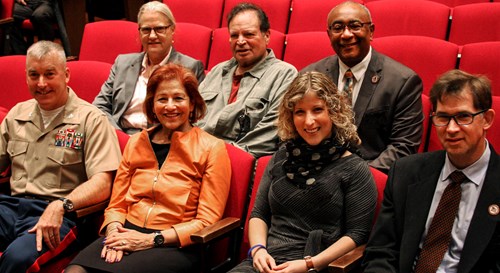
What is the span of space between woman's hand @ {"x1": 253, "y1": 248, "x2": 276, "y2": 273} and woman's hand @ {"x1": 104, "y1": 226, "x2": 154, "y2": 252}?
0.31m

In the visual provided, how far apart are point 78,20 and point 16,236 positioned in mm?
2417

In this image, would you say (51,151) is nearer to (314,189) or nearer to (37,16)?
(314,189)

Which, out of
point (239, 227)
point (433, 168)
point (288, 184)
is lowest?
point (239, 227)

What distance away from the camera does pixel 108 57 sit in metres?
3.05

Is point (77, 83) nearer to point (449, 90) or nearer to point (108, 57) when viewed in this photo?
point (108, 57)

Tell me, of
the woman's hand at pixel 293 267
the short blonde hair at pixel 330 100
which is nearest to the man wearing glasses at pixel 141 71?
the short blonde hair at pixel 330 100

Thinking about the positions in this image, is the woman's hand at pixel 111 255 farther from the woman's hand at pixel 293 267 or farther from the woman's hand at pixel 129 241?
the woman's hand at pixel 293 267

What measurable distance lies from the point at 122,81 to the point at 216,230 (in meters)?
1.07

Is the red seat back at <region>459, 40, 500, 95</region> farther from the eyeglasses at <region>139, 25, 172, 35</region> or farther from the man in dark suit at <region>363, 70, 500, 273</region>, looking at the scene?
the eyeglasses at <region>139, 25, 172, 35</region>

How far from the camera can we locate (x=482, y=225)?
4.46 ft

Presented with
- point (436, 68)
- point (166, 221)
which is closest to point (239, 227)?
point (166, 221)

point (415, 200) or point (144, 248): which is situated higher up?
point (415, 200)

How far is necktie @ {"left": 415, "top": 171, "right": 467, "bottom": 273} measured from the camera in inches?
55.4

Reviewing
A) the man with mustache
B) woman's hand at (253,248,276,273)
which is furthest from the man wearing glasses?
woman's hand at (253,248,276,273)
